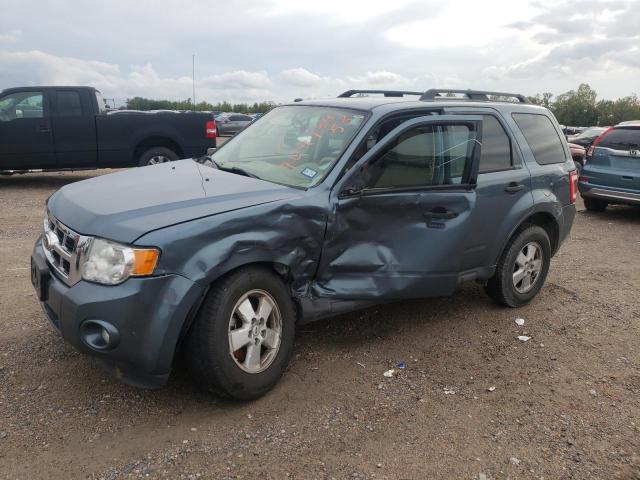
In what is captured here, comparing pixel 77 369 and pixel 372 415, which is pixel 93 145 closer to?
pixel 77 369

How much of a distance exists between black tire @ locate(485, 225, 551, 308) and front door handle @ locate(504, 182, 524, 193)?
0.40m

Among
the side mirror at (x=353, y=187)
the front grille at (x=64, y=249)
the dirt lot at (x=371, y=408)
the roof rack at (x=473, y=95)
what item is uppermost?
the roof rack at (x=473, y=95)

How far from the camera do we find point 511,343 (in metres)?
4.22

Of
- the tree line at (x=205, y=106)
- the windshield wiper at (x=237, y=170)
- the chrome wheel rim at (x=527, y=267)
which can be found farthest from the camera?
the tree line at (x=205, y=106)

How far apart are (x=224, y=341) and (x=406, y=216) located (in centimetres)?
152

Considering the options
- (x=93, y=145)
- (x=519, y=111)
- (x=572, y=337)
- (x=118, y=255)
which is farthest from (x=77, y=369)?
(x=93, y=145)

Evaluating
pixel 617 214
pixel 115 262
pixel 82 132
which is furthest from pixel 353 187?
pixel 82 132

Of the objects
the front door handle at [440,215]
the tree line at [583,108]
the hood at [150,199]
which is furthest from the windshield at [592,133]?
the tree line at [583,108]

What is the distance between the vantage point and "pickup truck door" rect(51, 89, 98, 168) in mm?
10336

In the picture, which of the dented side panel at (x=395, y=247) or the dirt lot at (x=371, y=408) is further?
the dented side panel at (x=395, y=247)

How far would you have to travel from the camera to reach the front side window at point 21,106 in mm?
10172

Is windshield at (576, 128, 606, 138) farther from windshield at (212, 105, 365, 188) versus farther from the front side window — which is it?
windshield at (212, 105, 365, 188)

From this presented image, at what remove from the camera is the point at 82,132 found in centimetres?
1046

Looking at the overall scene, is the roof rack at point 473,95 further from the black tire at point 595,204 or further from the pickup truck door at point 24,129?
the pickup truck door at point 24,129
